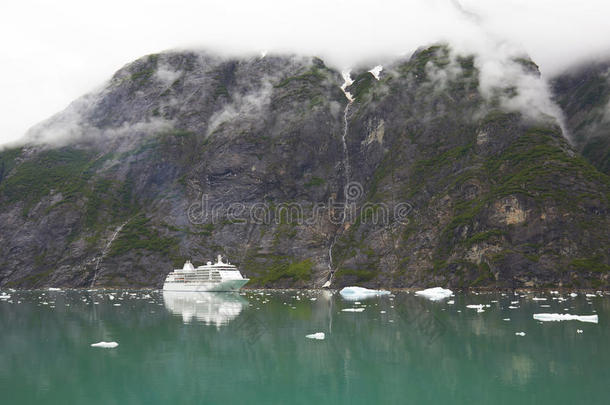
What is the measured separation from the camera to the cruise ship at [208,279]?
510ft

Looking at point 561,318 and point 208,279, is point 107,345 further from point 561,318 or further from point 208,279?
point 208,279

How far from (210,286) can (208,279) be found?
266 centimetres

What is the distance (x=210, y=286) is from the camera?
158000 millimetres

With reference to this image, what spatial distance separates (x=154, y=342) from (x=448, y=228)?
123649mm

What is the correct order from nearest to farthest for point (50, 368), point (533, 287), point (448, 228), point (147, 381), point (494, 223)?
point (147, 381)
point (50, 368)
point (533, 287)
point (494, 223)
point (448, 228)

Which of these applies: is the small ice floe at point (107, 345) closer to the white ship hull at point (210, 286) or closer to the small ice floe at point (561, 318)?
the small ice floe at point (561, 318)

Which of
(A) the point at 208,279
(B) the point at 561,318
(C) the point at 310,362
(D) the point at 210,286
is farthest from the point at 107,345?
(A) the point at 208,279

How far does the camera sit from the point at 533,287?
12800 cm

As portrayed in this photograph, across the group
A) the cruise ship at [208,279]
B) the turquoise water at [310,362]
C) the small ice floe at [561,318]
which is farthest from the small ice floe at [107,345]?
the cruise ship at [208,279]

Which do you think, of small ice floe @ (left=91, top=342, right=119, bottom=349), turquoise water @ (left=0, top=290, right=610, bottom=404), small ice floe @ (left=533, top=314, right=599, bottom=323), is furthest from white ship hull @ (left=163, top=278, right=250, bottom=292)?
small ice floe @ (left=91, top=342, right=119, bottom=349)

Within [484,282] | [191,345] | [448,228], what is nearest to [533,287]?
[484,282]

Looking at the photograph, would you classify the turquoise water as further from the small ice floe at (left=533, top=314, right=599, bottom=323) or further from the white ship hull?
the white ship hull

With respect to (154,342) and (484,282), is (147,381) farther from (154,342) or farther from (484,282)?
(484,282)

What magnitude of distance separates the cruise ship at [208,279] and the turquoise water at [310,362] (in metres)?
95.3
